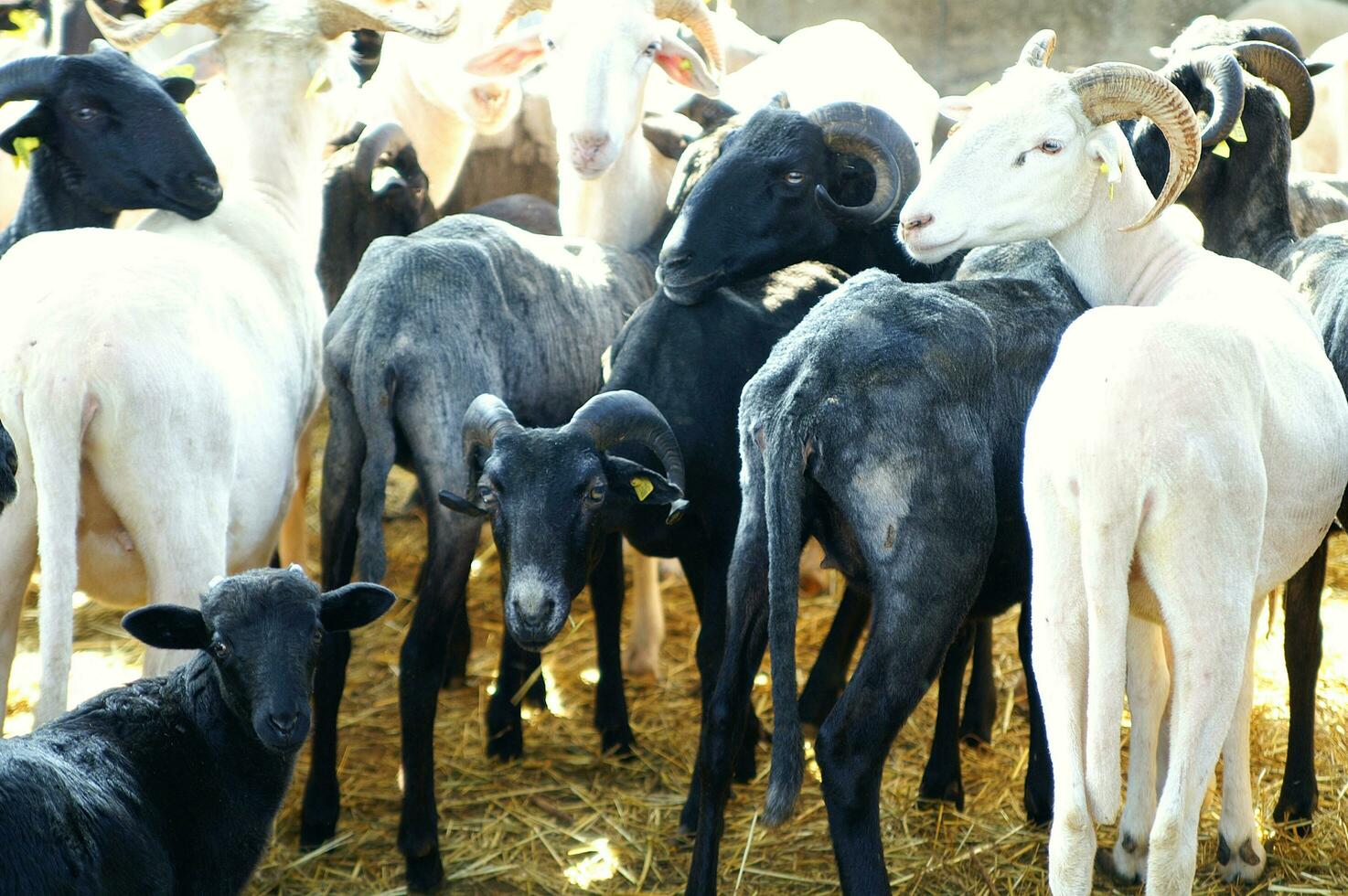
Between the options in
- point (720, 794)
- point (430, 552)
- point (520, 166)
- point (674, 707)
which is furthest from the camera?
point (520, 166)

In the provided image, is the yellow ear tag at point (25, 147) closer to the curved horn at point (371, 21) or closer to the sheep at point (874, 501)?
the curved horn at point (371, 21)

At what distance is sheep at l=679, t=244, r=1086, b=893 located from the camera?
12.4ft

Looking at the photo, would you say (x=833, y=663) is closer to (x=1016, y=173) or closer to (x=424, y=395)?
(x=424, y=395)

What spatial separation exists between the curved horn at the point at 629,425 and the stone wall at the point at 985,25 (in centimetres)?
850

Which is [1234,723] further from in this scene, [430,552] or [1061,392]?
[430,552]

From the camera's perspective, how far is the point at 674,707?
616cm

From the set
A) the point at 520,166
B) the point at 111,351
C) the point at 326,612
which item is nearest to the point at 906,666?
the point at 326,612

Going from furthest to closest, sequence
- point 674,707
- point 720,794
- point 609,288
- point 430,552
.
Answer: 1. point 674,707
2. point 609,288
3. point 430,552
4. point 720,794

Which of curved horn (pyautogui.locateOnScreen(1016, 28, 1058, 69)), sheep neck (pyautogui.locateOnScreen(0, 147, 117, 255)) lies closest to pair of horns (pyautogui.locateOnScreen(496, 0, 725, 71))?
curved horn (pyautogui.locateOnScreen(1016, 28, 1058, 69))

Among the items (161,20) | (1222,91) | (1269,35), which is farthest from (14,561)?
(1269,35)

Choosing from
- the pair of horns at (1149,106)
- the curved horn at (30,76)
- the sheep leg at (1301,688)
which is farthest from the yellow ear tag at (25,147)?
the sheep leg at (1301,688)

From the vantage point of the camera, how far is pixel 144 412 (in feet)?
14.3

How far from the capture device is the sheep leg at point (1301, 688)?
189 inches

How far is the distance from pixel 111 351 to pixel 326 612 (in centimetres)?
106
